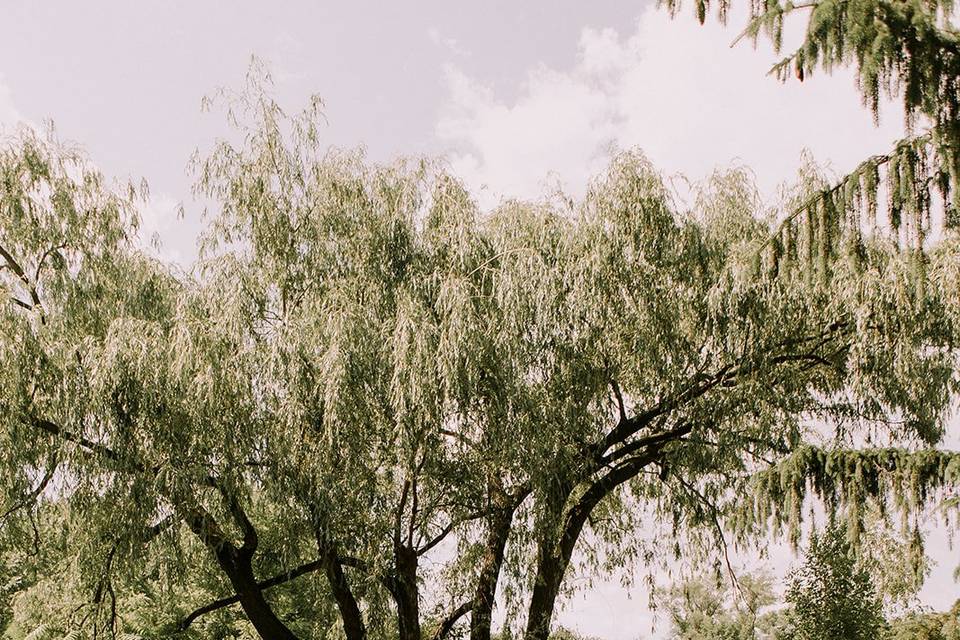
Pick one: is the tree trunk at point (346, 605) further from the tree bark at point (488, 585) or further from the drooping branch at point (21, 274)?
the drooping branch at point (21, 274)

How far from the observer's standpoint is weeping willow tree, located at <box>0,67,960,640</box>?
7559 mm

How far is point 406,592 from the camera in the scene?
861 centimetres

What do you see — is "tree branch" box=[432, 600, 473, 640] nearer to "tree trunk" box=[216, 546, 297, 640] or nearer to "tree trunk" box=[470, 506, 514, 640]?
"tree trunk" box=[470, 506, 514, 640]

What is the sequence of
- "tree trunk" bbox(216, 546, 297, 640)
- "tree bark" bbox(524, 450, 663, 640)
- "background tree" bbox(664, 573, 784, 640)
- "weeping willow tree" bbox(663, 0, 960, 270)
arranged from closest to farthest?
1. "weeping willow tree" bbox(663, 0, 960, 270)
2. "tree bark" bbox(524, 450, 663, 640)
3. "tree trunk" bbox(216, 546, 297, 640)
4. "background tree" bbox(664, 573, 784, 640)

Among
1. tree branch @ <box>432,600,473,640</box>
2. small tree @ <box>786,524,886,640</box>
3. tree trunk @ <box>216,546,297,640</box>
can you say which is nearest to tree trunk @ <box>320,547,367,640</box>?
tree trunk @ <box>216,546,297,640</box>

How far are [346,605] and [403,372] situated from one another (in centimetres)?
310

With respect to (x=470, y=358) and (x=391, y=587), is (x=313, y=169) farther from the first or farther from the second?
(x=391, y=587)

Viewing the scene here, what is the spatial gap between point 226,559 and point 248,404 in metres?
2.39

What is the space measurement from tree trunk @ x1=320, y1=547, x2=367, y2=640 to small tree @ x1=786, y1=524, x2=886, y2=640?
802cm

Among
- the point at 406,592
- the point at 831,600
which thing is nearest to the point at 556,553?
the point at 406,592

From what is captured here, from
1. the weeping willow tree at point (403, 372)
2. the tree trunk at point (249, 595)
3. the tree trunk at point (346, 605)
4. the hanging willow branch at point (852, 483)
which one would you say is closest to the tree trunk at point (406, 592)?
the weeping willow tree at point (403, 372)

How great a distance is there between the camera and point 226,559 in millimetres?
9133

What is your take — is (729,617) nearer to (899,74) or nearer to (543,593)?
(543,593)

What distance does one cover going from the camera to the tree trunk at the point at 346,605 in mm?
8703
